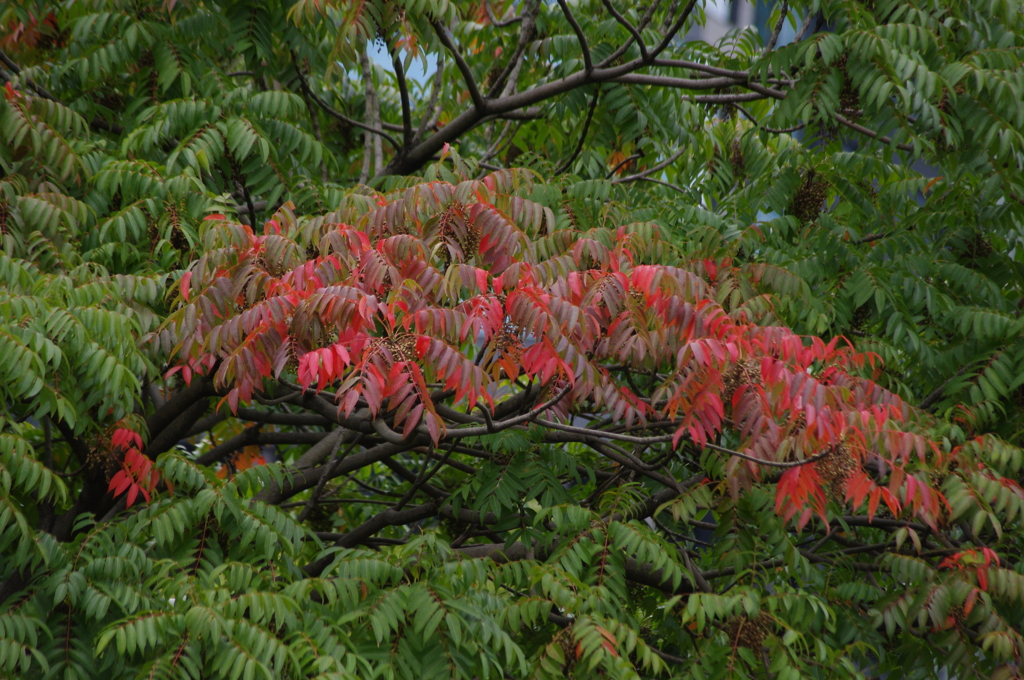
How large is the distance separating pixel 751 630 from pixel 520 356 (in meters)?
1.87

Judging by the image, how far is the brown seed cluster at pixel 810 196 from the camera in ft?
21.1

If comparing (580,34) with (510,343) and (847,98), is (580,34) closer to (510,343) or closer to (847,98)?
(847,98)

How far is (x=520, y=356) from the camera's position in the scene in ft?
12.9

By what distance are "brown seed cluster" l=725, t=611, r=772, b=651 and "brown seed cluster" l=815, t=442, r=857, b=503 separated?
0.80m

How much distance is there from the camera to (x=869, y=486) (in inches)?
163

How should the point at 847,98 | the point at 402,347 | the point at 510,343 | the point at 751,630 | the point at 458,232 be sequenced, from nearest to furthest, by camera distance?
1. the point at 402,347
2. the point at 510,343
3. the point at 458,232
4. the point at 751,630
5. the point at 847,98

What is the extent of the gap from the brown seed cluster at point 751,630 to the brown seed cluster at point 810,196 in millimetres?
3185

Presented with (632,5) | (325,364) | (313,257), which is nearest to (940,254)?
(632,5)

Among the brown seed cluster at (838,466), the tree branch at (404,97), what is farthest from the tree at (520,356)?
the tree branch at (404,97)

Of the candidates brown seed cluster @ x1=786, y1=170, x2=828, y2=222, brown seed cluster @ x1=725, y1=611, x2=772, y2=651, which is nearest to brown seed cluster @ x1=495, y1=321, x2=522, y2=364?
brown seed cluster @ x1=725, y1=611, x2=772, y2=651

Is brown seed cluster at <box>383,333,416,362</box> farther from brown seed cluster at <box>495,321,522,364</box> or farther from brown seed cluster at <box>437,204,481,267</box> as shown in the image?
brown seed cluster at <box>437,204,481,267</box>

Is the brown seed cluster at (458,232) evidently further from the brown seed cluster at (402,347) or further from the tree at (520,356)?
the brown seed cluster at (402,347)

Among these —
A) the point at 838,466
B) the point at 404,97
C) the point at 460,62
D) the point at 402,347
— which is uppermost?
the point at 460,62

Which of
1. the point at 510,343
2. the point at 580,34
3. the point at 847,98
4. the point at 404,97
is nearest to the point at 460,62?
the point at 404,97
